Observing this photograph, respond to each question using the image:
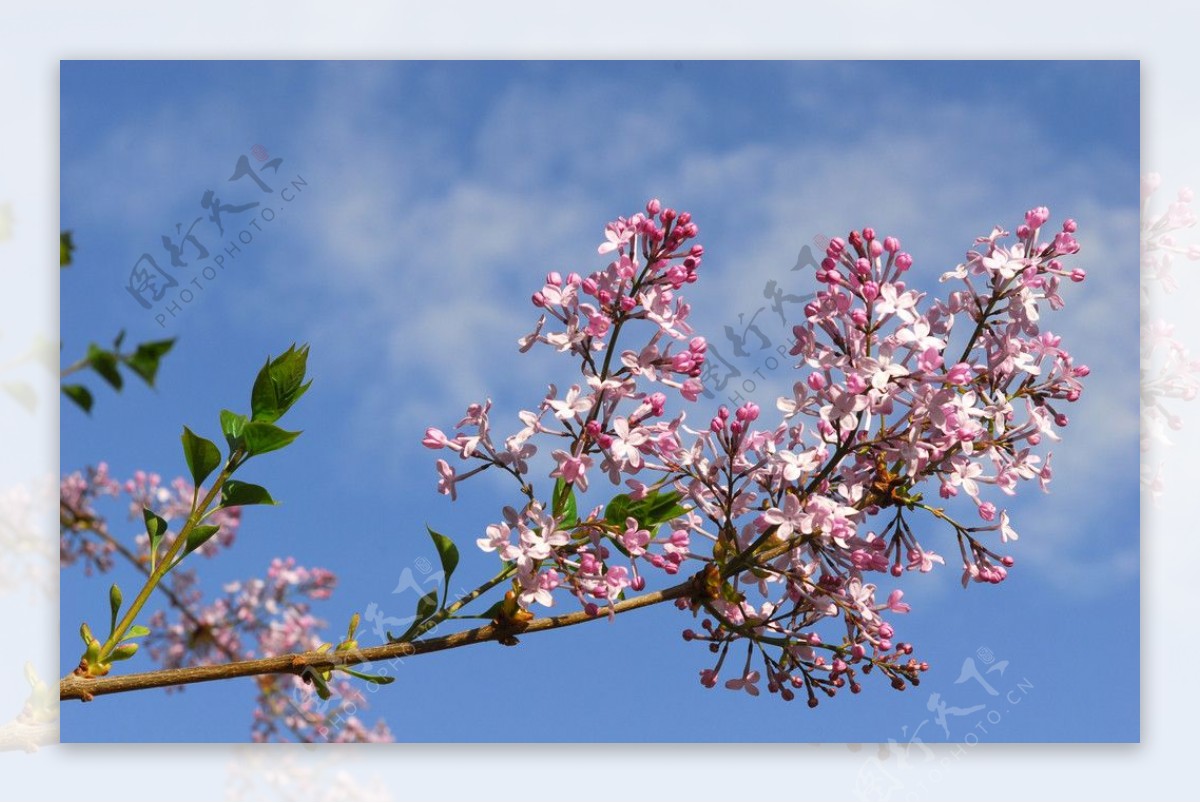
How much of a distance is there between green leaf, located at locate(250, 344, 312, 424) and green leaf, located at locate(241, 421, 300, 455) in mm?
21

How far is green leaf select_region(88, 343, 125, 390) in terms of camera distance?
2.05 ft

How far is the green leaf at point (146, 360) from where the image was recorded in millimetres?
617

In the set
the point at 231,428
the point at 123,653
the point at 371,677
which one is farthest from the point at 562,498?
A: the point at 123,653

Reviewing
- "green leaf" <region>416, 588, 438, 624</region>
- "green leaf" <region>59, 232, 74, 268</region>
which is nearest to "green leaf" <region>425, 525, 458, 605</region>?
"green leaf" <region>416, 588, 438, 624</region>

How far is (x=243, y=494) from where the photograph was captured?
134cm

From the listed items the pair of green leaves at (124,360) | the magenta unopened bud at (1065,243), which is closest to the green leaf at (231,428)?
the pair of green leaves at (124,360)

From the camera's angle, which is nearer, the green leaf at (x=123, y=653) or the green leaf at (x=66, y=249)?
the green leaf at (x=66, y=249)

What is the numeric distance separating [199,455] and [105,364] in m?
0.77

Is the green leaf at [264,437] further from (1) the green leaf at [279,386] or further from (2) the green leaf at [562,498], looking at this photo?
(2) the green leaf at [562,498]

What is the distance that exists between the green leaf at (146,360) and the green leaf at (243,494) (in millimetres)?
725

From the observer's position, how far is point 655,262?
1254 millimetres

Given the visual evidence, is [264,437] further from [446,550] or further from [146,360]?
[146,360]

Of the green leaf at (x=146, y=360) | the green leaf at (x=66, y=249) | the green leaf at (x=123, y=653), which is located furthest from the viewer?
the green leaf at (x=123, y=653)

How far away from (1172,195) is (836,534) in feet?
4.85
